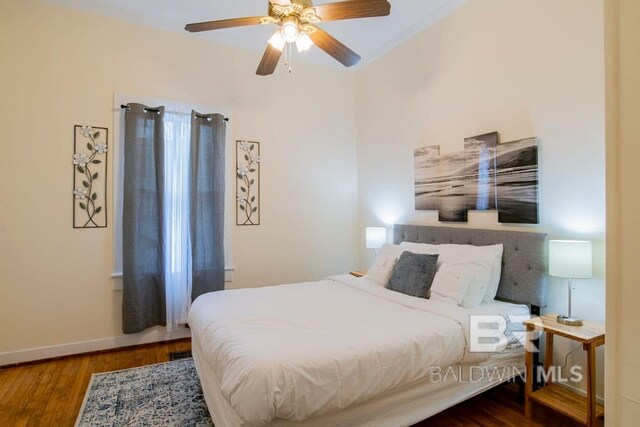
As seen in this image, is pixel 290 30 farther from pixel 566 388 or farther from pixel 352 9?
pixel 566 388

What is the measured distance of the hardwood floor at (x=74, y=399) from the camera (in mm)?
2064

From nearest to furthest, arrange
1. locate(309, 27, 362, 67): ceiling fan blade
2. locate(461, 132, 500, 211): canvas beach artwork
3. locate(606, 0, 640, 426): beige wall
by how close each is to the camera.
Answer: locate(606, 0, 640, 426): beige wall < locate(309, 27, 362, 67): ceiling fan blade < locate(461, 132, 500, 211): canvas beach artwork

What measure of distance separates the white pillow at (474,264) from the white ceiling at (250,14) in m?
2.20

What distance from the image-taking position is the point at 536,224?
248 centimetres

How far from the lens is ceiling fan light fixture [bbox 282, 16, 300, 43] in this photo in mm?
2062

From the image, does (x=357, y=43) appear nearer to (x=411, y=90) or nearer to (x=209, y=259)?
(x=411, y=90)

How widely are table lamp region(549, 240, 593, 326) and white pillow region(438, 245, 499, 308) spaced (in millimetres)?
441

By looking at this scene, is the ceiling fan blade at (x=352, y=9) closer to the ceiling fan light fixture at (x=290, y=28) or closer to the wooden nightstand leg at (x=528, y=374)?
the ceiling fan light fixture at (x=290, y=28)

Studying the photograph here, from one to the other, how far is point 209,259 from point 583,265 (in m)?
3.07

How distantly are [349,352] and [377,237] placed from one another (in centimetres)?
226

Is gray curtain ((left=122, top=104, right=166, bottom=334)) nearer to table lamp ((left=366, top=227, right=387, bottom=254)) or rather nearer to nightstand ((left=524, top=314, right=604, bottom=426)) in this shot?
table lamp ((left=366, top=227, right=387, bottom=254))

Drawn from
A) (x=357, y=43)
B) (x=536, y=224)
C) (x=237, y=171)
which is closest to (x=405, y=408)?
(x=536, y=224)

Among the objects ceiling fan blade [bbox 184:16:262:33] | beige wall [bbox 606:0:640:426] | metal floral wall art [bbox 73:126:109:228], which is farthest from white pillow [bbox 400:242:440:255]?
metal floral wall art [bbox 73:126:109:228]

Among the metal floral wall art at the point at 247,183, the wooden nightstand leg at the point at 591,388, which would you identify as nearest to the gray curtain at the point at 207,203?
the metal floral wall art at the point at 247,183
